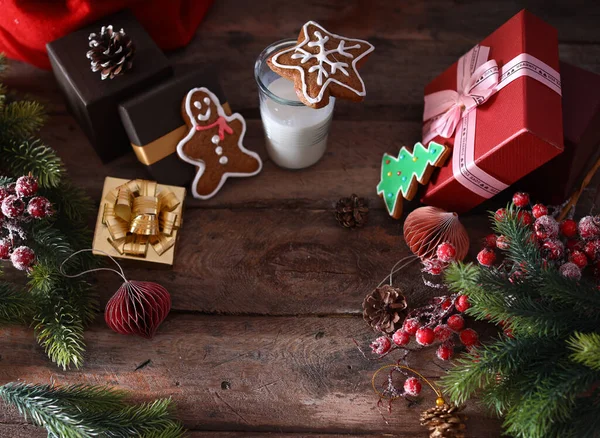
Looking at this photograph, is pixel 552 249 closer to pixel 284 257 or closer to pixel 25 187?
pixel 284 257

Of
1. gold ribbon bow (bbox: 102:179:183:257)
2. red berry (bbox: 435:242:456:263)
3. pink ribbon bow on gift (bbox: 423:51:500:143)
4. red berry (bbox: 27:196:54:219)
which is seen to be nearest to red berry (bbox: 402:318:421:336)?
red berry (bbox: 435:242:456:263)

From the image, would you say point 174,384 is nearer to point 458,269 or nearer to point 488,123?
point 458,269

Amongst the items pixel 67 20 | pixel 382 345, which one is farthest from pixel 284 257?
pixel 67 20

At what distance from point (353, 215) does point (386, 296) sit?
0.19 meters

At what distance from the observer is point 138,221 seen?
1.12m

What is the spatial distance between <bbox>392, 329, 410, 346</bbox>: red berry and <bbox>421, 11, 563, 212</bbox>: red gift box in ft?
0.90

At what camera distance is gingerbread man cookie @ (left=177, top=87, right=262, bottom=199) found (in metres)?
1.17

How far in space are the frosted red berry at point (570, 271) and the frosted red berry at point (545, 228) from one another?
59 mm

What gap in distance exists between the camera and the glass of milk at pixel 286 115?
1.14 metres

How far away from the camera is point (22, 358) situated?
1.12m

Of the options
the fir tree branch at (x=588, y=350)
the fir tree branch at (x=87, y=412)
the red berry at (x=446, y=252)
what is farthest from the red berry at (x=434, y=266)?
the fir tree branch at (x=87, y=412)

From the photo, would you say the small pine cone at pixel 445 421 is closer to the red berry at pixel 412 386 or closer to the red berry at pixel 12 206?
the red berry at pixel 412 386

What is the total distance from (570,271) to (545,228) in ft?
0.28

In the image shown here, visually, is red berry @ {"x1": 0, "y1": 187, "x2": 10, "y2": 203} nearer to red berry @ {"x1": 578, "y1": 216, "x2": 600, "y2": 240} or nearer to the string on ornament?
the string on ornament
